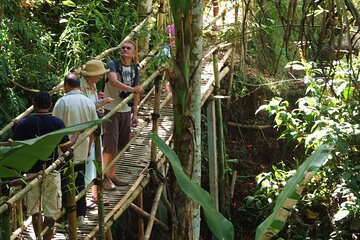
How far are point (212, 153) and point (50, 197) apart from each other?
3.09 m

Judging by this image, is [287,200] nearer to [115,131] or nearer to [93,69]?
[93,69]

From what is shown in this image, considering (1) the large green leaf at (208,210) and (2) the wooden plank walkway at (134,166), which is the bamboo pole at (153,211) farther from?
(1) the large green leaf at (208,210)

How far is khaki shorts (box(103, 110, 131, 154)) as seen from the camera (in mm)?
4234

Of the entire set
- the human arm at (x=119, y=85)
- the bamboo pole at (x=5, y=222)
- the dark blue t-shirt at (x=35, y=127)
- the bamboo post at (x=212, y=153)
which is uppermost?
the human arm at (x=119, y=85)

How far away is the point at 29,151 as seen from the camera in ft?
5.54

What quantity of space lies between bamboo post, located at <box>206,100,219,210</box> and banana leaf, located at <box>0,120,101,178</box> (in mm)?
4279

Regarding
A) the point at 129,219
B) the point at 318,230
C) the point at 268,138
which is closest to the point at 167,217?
the point at 129,219

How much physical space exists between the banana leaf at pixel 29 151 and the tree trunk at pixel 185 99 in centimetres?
101

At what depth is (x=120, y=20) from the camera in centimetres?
594

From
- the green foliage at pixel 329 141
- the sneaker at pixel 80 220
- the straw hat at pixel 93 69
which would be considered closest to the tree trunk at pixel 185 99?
the sneaker at pixel 80 220

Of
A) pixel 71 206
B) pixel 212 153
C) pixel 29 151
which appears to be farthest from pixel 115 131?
pixel 29 151

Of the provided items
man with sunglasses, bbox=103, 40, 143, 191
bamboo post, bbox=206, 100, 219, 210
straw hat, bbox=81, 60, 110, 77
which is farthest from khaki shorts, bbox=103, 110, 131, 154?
bamboo post, bbox=206, 100, 219, 210

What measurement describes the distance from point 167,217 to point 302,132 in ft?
5.18

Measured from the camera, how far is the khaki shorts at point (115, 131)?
423 centimetres
